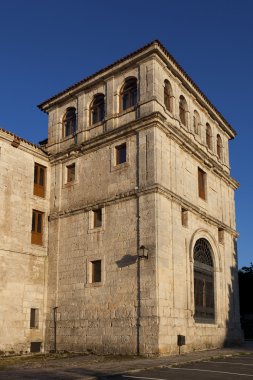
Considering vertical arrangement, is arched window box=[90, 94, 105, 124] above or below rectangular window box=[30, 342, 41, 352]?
above

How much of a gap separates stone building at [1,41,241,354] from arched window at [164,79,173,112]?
0.07 m

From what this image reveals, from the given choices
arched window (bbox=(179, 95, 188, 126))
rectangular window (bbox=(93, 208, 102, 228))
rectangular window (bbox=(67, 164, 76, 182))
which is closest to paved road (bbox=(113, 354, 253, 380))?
rectangular window (bbox=(93, 208, 102, 228))

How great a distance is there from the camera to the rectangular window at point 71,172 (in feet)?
76.6

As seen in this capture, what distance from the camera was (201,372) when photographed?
13352mm

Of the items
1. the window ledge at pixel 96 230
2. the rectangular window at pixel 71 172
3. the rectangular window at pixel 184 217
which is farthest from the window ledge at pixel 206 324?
the rectangular window at pixel 71 172

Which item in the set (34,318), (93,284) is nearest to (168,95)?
(93,284)

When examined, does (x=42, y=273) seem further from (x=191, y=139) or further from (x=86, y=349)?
(x=191, y=139)

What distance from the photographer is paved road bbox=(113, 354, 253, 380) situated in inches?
483

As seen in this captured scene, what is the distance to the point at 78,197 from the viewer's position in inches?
884

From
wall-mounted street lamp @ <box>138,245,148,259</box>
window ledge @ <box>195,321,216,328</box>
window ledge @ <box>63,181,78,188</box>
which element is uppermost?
window ledge @ <box>63,181,78,188</box>

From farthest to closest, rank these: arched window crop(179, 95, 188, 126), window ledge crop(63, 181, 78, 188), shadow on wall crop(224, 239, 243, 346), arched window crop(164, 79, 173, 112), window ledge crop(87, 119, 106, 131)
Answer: shadow on wall crop(224, 239, 243, 346)
arched window crop(179, 95, 188, 126)
window ledge crop(63, 181, 78, 188)
window ledge crop(87, 119, 106, 131)
arched window crop(164, 79, 173, 112)

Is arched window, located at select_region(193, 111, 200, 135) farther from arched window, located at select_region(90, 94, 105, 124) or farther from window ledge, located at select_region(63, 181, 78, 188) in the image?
window ledge, located at select_region(63, 181, 78, 188)

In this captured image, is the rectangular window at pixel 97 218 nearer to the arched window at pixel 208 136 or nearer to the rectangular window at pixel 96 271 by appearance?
the rectangular window at pixel 96 271

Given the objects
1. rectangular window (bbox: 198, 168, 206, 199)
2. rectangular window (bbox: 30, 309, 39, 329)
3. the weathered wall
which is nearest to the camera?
the weathered wall
